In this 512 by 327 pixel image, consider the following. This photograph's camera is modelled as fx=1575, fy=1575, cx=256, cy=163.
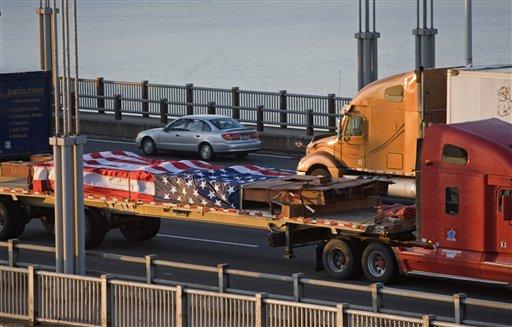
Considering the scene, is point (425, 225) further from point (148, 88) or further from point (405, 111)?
point (148, 88)

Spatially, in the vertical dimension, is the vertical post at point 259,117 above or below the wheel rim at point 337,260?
above

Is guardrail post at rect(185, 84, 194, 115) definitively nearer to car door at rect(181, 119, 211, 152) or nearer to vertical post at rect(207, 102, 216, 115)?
vertical post at rect(207, 102, 216, 115)

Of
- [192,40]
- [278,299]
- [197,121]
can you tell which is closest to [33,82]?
[197,121]

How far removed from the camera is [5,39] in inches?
6969

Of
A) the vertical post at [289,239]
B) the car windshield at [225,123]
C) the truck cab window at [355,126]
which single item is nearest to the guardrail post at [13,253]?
the vertical post at [289,239]

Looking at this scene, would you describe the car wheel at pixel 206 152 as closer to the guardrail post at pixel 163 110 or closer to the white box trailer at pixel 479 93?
the guardrail post at pixel 163 110

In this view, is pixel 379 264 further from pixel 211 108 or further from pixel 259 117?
pixel 211 108

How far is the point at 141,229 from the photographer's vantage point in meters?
30.1

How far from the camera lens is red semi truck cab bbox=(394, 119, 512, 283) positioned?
77.7 feet

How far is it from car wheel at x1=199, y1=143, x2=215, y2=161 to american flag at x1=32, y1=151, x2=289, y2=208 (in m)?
12.0

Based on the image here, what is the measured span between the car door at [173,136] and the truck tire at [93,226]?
547 inches

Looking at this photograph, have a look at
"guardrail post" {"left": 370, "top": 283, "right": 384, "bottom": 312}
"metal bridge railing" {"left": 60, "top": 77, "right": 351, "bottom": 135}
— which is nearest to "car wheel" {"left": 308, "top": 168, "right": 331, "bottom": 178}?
"metal bridge railing" {"left": 60, "top": 77, "right": 351, "bottom": 135}

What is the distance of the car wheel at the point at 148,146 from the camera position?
143 feet

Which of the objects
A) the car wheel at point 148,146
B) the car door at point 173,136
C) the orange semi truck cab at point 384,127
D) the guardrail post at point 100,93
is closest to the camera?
the orange semi truck cab at point 384,127
